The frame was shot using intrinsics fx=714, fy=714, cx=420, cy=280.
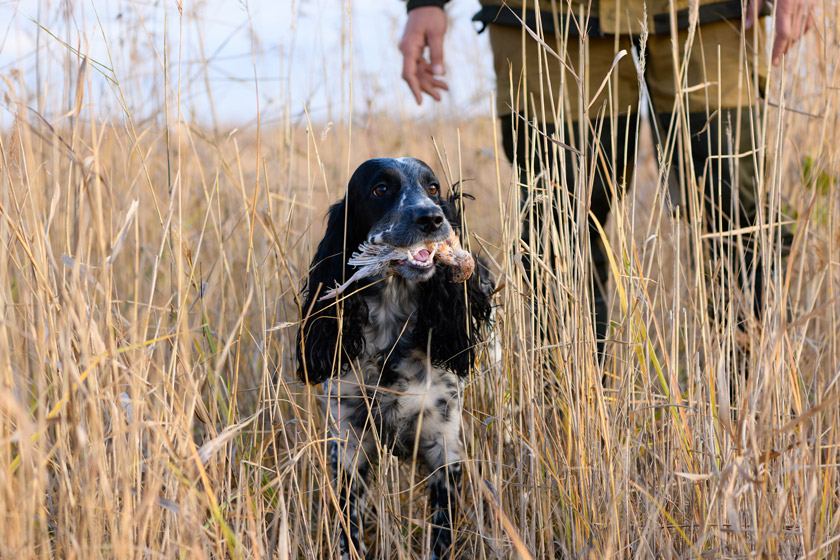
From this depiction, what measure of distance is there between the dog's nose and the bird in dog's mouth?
0.15ft

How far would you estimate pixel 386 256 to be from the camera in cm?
212

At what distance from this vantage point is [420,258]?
6.92ft

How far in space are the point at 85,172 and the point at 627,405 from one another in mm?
1385

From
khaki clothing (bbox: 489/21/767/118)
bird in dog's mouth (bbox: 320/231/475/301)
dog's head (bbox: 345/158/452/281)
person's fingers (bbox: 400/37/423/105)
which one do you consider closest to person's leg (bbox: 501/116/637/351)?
khaki clothing (bbox: 489/21/767/118)

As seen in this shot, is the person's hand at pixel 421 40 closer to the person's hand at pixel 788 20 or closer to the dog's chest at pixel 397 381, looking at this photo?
the dog's chest at pixel 397 381

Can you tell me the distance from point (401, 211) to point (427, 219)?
0.54ft

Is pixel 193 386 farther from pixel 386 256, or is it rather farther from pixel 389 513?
pixel 389 513

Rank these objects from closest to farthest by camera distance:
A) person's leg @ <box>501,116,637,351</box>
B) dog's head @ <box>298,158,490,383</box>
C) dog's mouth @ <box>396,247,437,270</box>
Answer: dog's mouth @ <box>396,247,437,270</box> < dog's head @ <box>298,158,490,383</box> < person's leg @ <box>501,116,637,351</box>

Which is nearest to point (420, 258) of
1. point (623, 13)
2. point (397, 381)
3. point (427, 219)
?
point (427, 219)

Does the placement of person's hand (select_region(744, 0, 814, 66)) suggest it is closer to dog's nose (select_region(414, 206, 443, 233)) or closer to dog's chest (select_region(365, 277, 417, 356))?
dog's nose (select_region(414, 206, 443, 233))

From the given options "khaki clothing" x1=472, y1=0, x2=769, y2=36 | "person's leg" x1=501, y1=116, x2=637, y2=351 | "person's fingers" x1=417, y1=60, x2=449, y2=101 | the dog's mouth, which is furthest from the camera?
"person's leg" x1=501, y1=116, x2=637, y2=351

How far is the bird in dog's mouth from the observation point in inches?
82.5

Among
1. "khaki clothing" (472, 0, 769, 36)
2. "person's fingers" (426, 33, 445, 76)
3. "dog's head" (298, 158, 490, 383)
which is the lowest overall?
"dog's head" (298, 158, 490, 383)

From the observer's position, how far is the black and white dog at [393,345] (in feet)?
7.62
